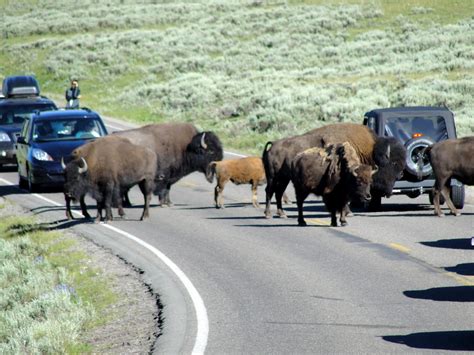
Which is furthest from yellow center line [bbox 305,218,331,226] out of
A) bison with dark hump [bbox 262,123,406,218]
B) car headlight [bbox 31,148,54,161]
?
car headlight [bbox 31,148,54,161]

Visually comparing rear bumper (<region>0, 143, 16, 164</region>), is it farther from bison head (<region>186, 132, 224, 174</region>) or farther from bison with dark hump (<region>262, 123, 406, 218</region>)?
bison with dark hump (<region>262, 123, 406, 218</region>)

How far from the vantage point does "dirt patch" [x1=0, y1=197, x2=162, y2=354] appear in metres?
11.5

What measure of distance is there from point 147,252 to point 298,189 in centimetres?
337

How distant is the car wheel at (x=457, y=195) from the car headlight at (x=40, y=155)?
→ 9.45 m

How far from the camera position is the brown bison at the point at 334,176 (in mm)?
18797

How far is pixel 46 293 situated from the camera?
14.6m

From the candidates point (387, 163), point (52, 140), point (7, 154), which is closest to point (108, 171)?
point (387, 163)

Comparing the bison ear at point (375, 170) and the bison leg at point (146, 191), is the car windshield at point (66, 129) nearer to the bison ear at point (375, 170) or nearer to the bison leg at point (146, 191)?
the bison leg at point (146, 191)

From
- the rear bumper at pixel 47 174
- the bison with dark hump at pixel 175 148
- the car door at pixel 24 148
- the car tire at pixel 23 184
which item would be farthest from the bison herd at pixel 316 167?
the car tire at pixel 23 184

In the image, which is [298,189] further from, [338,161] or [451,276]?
[451,276]

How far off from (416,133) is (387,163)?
2251 mm

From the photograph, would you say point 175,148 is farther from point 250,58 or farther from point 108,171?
point 250,58

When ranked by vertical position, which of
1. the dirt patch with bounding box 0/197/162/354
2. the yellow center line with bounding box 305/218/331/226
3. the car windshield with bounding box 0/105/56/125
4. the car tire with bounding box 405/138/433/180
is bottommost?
the dirt patch with bounding box 0/197/162/354

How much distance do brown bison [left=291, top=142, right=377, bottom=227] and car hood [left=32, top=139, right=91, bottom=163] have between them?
819cm
